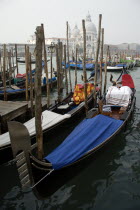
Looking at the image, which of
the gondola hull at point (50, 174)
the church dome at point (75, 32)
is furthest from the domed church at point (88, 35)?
the gondola hull at point (50, 174)

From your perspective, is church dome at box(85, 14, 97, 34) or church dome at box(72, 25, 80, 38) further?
church dome at box(72, 25, 80, 38)

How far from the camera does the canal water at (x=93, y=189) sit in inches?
148

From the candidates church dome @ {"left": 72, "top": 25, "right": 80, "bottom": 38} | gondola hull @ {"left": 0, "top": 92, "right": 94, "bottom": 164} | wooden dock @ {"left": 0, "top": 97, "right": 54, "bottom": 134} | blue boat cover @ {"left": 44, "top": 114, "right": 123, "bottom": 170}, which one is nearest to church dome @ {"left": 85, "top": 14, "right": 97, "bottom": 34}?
church dome @ {"left": 72, "top": 25, "right": 80, "bottom": 38}

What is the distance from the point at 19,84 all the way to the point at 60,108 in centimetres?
668

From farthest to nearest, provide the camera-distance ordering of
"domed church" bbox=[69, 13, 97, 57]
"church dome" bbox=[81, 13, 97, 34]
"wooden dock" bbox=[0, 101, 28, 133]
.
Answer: "church dome" bbox=[81, 13, 97, 34]
"domed church" bbox=[69, 13, 97, 57]
"wooden dock" bbox=[0, 101, 28, 133]

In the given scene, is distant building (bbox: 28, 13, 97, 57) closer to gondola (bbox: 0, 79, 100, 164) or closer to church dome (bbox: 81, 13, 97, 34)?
church dome (bbox: 81, 13, 97, 34)

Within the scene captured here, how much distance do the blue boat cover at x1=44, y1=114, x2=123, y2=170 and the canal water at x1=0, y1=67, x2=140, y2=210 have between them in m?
0.61

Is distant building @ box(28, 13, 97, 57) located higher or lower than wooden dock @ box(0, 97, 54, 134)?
higher

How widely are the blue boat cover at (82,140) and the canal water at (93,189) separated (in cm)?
61

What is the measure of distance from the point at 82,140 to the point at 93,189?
102cm

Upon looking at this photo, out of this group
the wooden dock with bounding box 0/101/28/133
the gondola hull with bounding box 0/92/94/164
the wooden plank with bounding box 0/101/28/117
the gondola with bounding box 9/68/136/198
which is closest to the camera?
the gondola with bounding box 9/68/136/198

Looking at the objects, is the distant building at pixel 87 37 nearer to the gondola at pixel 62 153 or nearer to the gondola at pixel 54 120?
the gondola at pixel 54 120

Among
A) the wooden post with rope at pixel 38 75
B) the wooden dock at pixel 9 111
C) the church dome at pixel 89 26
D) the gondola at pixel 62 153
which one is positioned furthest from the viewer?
the church dome at pixel 89 26

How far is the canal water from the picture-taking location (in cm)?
375
